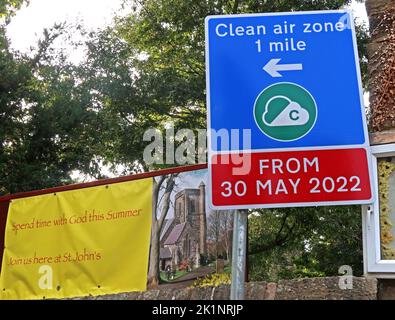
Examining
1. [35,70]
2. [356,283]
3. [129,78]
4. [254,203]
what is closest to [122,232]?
[356,283]

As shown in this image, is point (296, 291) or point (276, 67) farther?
point (296, 291)

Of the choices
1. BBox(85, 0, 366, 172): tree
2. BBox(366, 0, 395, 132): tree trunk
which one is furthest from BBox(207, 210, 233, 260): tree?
BBox(85, 0, 366, 172): tree

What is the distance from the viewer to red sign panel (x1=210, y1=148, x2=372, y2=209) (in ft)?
6.97

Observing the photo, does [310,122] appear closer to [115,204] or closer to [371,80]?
[371,80]

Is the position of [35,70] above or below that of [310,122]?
above

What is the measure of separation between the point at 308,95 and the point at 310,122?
122 millimetres

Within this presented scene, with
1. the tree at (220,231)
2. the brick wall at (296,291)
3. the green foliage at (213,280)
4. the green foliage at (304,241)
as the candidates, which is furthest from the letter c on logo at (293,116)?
the green foliage at (304,241)

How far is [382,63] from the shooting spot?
380cm

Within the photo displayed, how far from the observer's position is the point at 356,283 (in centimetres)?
328

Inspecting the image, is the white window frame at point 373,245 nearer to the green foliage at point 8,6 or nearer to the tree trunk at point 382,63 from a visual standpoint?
the tree trunk at point 382,63

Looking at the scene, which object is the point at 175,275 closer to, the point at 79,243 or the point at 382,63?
the point at 79,243

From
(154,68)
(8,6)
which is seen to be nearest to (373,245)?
(154,68)

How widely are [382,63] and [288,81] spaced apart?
2.00 meters

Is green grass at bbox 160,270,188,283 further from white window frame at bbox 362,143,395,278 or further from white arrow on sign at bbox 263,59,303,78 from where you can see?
white arrow on sign at bbox 263,59,303,78
